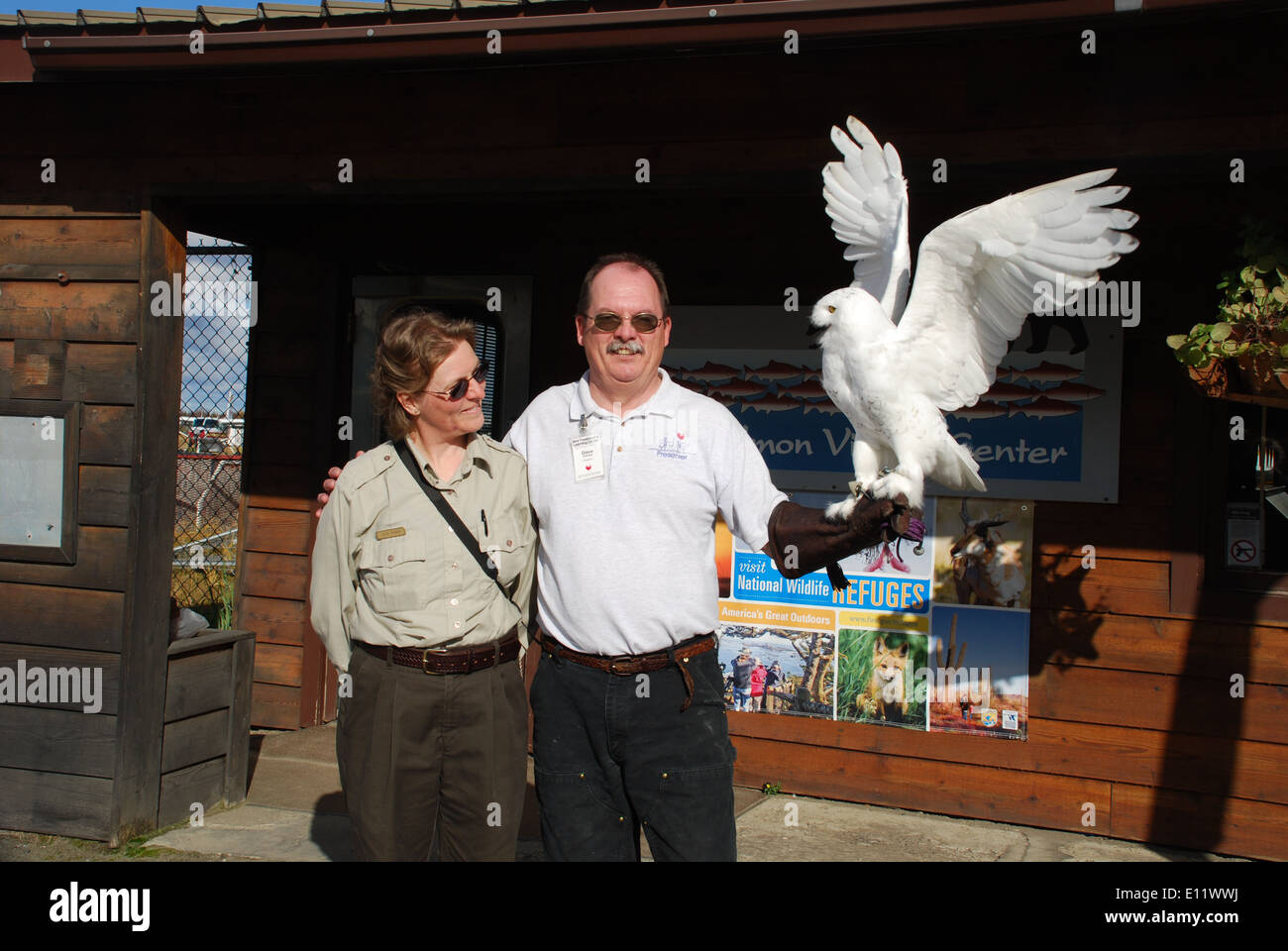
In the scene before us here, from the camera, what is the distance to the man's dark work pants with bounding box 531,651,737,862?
91.7 inches

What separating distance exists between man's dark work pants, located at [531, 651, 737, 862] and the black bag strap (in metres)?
0.27

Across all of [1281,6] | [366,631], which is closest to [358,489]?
[366,631]

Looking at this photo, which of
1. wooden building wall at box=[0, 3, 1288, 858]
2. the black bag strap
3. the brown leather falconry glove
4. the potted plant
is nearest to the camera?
the brown leather falconry glove

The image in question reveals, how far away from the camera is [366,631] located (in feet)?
8.21

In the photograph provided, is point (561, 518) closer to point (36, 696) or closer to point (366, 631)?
point (366, 631)

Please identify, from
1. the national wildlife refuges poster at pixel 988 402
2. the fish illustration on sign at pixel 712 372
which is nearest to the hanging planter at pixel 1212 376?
the national wildlife refuges poster at pixel 988 402

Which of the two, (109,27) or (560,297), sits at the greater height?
(109,27)

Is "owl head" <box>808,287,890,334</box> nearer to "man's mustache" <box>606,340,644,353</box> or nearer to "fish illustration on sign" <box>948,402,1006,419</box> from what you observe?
"man's mustache" <box>606,340,644,353</box>

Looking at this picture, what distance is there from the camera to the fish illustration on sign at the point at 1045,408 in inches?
181

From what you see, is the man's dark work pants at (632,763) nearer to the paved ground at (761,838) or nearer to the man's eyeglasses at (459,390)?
the man's eyeglasses at (459,390)

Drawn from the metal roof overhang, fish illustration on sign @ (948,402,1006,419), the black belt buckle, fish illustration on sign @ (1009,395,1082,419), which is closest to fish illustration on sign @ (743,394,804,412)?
fish illustration on sign @ (948,402,1006,419)

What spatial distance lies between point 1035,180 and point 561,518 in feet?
7.10

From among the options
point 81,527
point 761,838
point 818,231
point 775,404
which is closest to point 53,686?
point 81,527

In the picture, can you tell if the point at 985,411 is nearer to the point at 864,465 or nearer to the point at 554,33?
the point at 864,465
